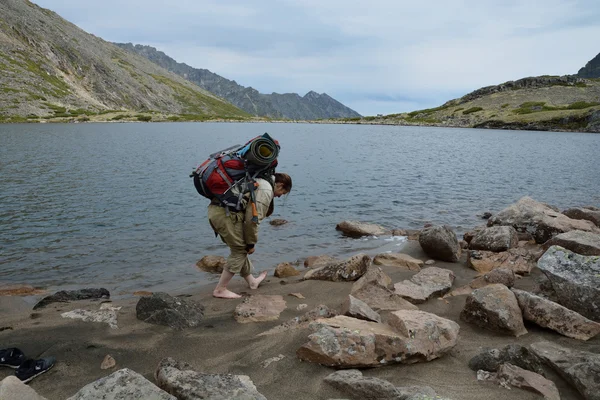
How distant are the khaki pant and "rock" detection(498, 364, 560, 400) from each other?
5405 millimetres

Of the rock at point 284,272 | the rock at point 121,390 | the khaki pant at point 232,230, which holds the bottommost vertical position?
the rock at point 284,272

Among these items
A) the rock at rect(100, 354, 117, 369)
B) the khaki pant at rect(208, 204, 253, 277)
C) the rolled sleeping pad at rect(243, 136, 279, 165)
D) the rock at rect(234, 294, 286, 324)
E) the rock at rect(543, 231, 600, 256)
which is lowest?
the rock at rect(234, 294, 286, 324)

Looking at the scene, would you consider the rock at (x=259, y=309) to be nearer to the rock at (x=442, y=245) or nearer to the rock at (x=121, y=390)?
the rock at (x=121, y=390)

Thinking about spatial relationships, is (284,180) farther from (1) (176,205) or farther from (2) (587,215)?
(2) (587,215)

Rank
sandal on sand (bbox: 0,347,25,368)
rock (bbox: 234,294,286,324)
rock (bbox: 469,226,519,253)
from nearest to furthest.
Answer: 1. sandal on sand (bbox: 0,347,25,368)
2. rock (bbox: 234,294,286,324)
3. rock (bbox: 469,226,519,253)

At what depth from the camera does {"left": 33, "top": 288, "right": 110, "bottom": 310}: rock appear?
29.6 ft

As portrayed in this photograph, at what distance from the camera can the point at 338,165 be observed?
4175cm

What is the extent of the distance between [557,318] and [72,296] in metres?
10.2

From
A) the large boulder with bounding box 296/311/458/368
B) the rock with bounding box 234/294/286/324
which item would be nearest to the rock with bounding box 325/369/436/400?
the large boulder with bounding box 296/311/458/368

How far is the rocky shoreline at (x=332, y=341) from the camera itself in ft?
15.6

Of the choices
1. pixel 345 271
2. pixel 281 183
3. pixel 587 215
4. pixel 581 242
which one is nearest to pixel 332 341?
pixel 281 183

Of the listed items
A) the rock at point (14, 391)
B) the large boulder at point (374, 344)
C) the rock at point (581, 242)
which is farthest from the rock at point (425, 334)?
the rock at point (581, 242)

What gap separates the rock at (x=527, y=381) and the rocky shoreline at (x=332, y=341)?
0.7 inches

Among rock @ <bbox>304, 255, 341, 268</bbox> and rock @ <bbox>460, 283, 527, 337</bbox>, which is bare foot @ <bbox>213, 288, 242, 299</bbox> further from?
rock @ <bbox>460, 283, 527, 337</bbox>
